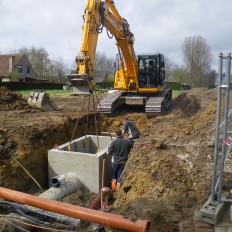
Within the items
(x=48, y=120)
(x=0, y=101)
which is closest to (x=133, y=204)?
(x=48, y=120)

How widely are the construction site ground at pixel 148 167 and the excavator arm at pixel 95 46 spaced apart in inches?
96.3

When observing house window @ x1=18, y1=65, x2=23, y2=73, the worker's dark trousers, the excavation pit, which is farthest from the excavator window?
house window @ x1=18, y1=65, x2=23, y2=73

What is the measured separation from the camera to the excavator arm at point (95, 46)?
30.1 ft

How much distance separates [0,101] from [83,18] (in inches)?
319

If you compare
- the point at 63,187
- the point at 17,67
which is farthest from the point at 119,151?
the point at 17,67

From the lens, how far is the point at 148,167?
672 centimetres

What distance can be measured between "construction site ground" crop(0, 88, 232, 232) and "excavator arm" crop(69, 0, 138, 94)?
2445 mm

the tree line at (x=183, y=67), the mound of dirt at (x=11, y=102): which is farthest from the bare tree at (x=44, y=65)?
the mound of dirt at (x=11, y=102)

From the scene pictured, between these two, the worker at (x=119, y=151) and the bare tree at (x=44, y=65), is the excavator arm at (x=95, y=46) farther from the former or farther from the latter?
the bare tree at (x=44, y=65)

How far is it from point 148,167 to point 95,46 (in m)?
5.61

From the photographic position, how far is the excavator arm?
9.17 meters

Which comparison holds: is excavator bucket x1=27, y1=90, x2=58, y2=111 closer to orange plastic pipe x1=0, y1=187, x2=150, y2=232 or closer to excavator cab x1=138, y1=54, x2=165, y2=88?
excavator cab x1=138, y1=54, x2=165, y2=88

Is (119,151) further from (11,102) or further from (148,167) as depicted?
(11,102)

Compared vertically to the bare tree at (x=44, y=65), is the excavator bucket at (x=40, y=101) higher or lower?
lower
